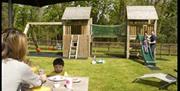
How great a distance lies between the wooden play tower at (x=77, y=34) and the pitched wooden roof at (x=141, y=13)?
7.38 ft

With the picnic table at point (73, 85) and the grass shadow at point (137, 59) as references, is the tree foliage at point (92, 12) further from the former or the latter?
the picnic table at point (73, 85)

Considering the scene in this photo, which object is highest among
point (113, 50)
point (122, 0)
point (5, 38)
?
point (122, 0)

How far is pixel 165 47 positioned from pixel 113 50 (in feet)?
13.4

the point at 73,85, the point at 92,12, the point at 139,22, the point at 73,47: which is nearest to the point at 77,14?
the point at 73,47

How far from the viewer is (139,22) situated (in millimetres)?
19734

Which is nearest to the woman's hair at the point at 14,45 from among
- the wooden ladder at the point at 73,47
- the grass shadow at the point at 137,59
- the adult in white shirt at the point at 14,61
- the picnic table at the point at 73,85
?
the adult in white shirt at the point at 14,61

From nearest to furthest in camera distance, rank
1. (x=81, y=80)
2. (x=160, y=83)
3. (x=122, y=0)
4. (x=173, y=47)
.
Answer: (x=81, y=80), (x=160, y=83), (x=173, y=47), (x=122, y=0)

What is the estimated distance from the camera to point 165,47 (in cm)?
2341

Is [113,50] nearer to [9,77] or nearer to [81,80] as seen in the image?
[81,80]

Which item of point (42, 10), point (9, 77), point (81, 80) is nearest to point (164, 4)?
point (42, 10)

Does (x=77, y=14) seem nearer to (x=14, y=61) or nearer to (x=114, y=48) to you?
(x=114, y=48)

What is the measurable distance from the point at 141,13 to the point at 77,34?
3.73 m

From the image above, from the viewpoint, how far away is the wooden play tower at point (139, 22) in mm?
18902

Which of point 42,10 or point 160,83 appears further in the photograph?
point 42,10
